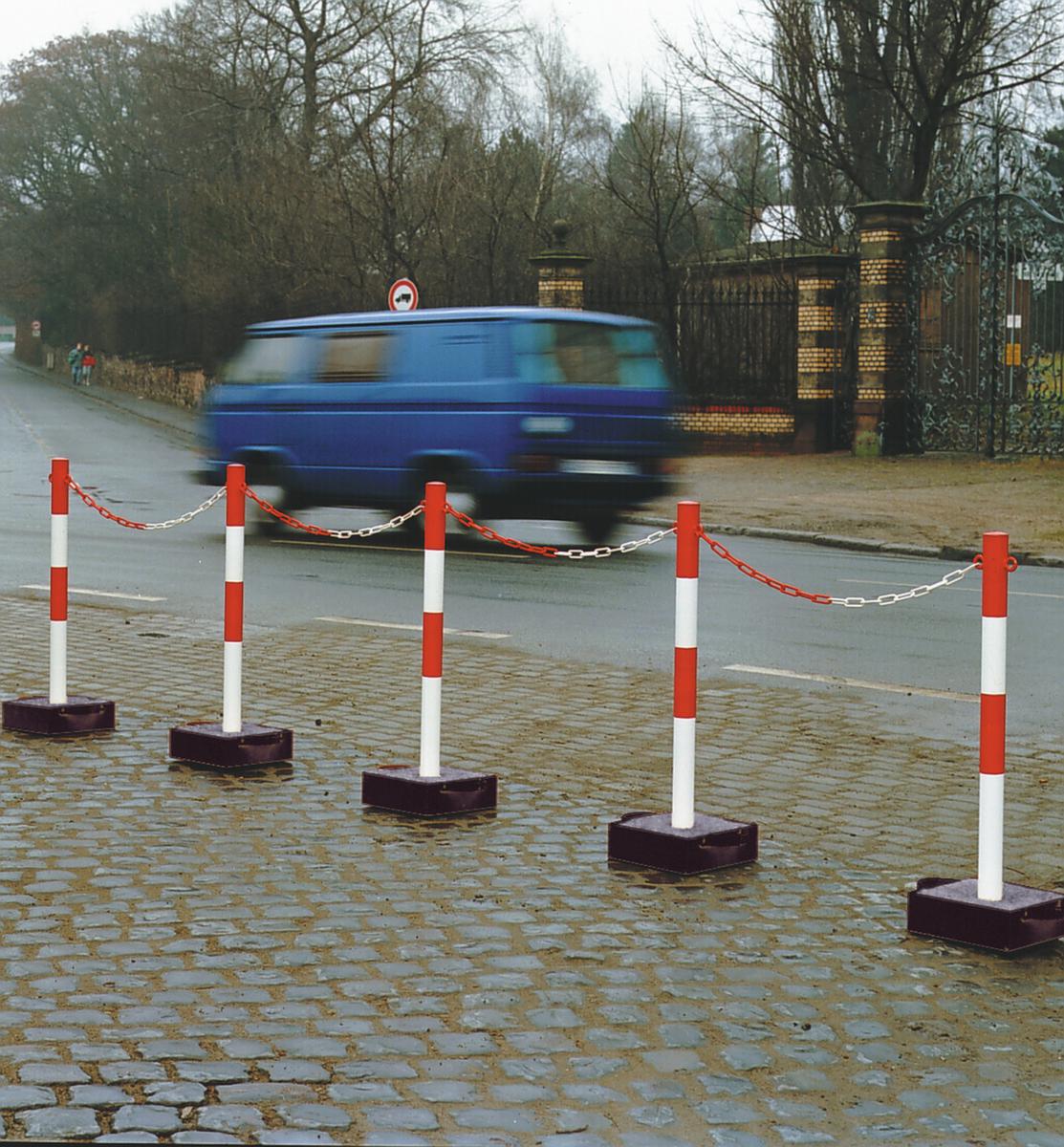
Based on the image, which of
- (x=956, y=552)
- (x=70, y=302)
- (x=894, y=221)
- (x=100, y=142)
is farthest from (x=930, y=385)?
(x=70, y=302)

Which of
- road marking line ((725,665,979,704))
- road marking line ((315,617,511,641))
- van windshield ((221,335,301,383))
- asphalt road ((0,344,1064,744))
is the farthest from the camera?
van windshield ((221,335,301,383))

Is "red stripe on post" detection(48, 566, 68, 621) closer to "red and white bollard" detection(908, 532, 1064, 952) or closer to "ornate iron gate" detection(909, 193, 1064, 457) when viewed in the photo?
"red and white bollard" detection(908, 532, 1064, 952)

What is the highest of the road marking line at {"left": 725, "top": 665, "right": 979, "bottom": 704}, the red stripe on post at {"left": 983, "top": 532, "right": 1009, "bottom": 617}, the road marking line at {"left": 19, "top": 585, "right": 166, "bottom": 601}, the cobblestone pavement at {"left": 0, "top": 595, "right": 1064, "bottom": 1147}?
the red stripe on post at {"left": 983, "top": 532, "right": 1009, "bottom": 617}

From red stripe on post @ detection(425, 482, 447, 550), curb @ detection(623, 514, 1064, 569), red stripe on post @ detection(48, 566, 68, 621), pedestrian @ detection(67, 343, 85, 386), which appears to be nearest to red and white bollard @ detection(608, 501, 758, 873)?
red stripe on post @ detection(425, 482, 447, 550)

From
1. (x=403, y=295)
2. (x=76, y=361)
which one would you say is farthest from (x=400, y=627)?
(x=76, y=361)

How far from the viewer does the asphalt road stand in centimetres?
1059

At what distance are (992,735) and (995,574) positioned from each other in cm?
48

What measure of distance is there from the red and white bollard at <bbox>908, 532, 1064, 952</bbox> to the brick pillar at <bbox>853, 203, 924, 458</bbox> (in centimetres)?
2530

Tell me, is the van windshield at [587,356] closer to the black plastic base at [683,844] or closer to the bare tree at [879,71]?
the black plastic base at [683,844]

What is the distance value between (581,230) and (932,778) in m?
39.7

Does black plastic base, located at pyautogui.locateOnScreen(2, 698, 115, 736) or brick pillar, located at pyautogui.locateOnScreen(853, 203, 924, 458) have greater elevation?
brick pillar, located at pyautogui.locateOnScreen(853, 203, 924, 458)

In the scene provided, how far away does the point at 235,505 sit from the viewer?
8.01m

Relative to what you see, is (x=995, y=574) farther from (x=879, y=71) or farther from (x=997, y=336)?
(x=879, y=71)

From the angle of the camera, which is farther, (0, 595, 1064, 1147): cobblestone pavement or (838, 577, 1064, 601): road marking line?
(838, 577, 1064, 601): road marking line
